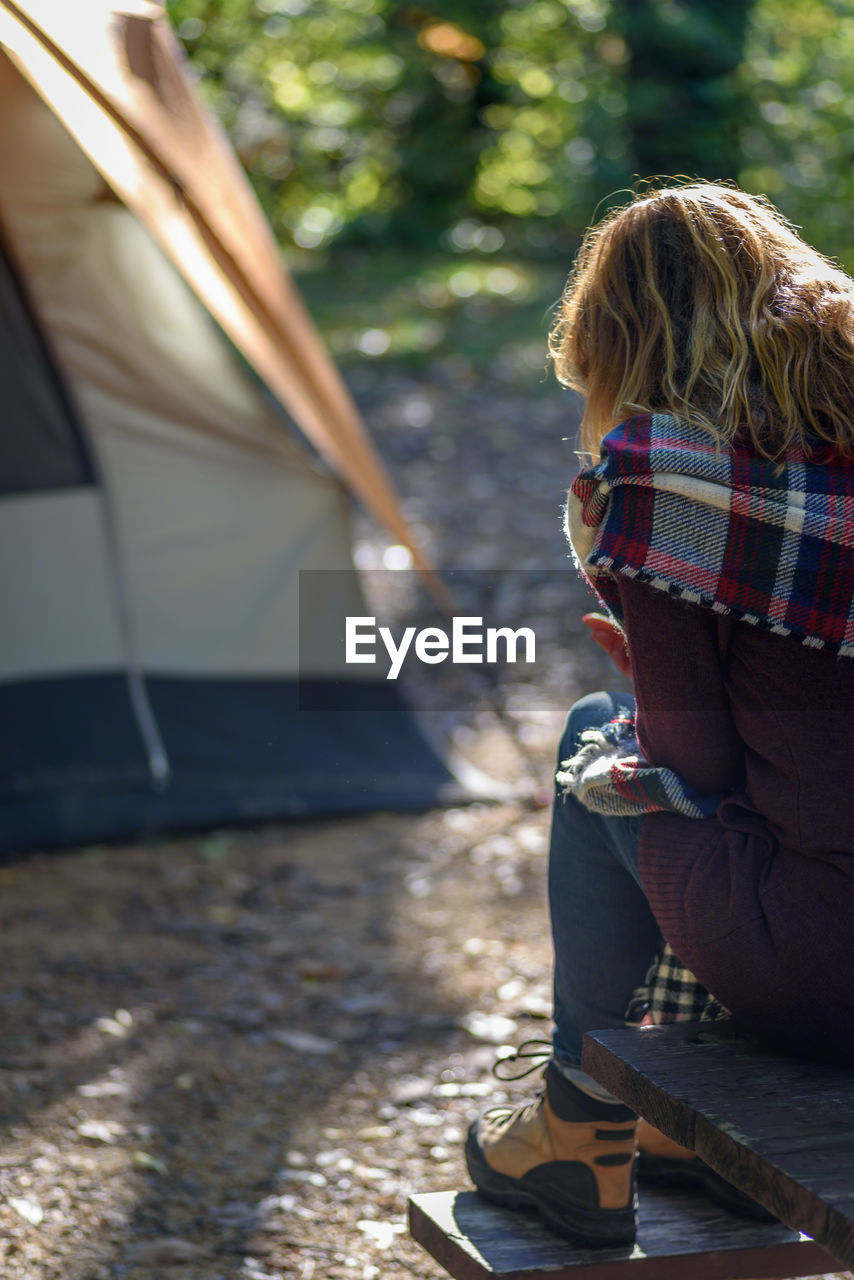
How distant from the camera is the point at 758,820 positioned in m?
1.36

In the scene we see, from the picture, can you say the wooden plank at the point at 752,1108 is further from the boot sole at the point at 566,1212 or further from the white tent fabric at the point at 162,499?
the white tent fabric at the point at 162,499

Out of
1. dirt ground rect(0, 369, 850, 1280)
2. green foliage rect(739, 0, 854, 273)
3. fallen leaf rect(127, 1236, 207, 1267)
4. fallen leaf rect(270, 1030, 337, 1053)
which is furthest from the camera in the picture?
green foliage rect(739, 0, 854, 273)

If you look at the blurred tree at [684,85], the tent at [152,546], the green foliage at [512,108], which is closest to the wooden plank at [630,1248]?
the tent at [152,546]

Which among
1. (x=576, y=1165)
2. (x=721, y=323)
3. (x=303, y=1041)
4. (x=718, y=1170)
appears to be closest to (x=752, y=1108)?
(x=718, y=1170)

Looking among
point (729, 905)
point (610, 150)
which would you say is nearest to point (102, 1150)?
point (729, 905)

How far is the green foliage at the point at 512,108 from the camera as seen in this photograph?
10188 millimetres

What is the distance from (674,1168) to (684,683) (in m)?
0.82

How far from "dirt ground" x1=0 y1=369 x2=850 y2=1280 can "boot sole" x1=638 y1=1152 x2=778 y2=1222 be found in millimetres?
416

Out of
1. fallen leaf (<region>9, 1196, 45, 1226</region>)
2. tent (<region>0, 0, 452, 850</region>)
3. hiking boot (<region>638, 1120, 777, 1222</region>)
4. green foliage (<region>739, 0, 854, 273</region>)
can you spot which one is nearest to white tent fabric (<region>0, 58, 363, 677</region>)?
tent (<region>0, 0, 452, 850</region>)

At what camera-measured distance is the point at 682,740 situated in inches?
54.2

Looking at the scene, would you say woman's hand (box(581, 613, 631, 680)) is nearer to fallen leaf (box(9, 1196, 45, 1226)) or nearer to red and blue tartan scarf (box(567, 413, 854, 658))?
red and blue tartan scarf (box(567, 413, 854, 658))

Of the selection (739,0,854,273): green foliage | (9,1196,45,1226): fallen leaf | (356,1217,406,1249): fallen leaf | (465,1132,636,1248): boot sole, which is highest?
(739,0,854,273): green foliage

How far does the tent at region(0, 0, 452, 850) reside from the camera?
→ 3645 millimetres

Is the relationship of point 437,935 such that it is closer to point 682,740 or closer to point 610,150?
point 682,740
